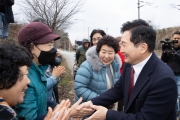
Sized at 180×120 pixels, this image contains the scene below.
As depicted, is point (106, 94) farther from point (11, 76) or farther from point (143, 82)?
point (11, 76)

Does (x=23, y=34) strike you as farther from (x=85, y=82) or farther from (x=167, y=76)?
(x=167, y=76)

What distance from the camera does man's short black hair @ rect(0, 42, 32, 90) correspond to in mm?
1218

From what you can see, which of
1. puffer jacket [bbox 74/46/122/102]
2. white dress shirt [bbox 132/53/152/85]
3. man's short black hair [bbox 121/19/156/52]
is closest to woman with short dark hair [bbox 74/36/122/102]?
puffer jacket [bbox 74/46/122/102]

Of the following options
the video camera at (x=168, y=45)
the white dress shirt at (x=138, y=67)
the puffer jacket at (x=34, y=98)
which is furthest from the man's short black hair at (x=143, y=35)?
the video camera at (x=168, y=45)

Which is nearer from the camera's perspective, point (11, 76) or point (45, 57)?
point (11, 76)

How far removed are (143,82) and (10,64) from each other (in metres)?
1.15

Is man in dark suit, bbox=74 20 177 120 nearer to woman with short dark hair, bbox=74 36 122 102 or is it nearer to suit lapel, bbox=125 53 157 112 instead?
suit lapel, bbox=125 53 157 112

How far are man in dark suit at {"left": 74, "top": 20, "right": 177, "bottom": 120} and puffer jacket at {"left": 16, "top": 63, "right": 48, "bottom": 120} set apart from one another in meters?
0.47

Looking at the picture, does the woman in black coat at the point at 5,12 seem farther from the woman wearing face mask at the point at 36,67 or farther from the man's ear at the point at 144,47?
the man's ear at the point at 144,47

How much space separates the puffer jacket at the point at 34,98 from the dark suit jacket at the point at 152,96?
A: 64 centimetres

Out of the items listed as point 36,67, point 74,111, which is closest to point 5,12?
point 36,67

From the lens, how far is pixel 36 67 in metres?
1.83

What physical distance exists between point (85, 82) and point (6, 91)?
150 cm

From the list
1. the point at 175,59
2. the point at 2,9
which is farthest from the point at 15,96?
the point at 175,59
